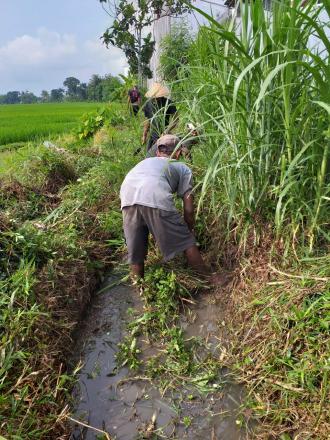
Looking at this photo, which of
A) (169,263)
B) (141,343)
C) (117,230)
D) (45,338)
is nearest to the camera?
(45,338)

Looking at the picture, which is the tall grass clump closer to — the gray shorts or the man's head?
the gray shorts

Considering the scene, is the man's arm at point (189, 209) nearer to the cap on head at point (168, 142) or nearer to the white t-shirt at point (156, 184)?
the white t-shirt at point (156, 184)

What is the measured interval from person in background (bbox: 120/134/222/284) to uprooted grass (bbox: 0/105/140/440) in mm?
570

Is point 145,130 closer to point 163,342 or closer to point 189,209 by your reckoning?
point 189,209

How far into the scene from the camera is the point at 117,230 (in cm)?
385

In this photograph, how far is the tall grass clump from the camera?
1979 mm

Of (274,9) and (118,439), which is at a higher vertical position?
(274,9)

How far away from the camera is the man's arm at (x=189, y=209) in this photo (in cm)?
302

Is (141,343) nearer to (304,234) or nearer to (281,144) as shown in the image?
(304,234)

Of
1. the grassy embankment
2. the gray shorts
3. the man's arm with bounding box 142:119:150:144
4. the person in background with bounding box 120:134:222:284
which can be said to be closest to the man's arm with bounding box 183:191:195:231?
the person in background with bounding box 120:134:222:284

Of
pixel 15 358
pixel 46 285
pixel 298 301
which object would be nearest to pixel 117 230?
pixel 46 285

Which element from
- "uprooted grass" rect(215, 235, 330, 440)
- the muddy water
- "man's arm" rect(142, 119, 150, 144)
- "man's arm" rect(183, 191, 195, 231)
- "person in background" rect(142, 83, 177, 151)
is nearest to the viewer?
"uprooted grass" rect(215, 235, 330, 440)

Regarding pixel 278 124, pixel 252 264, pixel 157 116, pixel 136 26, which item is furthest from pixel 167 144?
pixel 136 26

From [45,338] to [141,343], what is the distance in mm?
640
